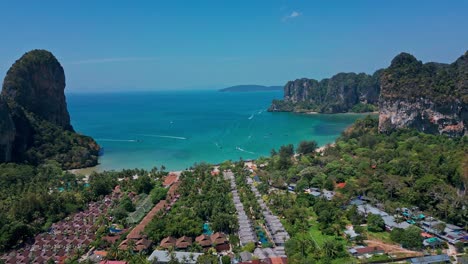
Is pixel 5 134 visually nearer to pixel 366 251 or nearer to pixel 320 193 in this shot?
pixel 320 193

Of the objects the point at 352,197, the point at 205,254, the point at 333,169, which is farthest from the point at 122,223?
the point at 333,169

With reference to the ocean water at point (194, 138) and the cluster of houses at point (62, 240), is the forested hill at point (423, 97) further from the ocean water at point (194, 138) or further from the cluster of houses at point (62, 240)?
the cluster of houses at point (62, 240)

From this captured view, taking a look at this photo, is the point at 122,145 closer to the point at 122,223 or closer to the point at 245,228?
the point at 122,223

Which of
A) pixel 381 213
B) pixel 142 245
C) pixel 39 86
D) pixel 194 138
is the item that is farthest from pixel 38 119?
pixel 381 213

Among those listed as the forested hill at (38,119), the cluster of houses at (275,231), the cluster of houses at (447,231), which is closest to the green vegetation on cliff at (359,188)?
the cluster of houses at (275,231)

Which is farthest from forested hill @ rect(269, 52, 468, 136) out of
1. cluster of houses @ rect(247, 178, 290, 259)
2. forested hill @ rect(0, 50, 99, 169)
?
forested hill @ rect(0, 50, 99, 169)
